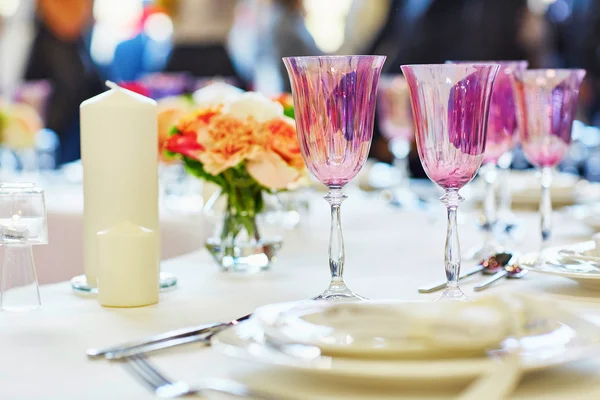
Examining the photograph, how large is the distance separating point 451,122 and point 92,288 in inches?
18.4

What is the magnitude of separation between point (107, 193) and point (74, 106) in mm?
5300

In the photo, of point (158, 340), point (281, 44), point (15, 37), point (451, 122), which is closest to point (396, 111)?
point (451, 122)

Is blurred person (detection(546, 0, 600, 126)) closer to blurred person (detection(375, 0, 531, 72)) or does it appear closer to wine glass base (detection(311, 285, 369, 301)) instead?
blurred person (detection(375, 0, 531, 72))

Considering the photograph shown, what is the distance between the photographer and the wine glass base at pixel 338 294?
1.08 meters

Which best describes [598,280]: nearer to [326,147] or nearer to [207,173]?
[326,147]

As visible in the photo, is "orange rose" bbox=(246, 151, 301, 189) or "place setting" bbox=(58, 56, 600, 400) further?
"orange rose" bbox=(246, 151, 301, 189)

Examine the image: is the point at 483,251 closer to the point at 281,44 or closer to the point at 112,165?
the point at 112,165

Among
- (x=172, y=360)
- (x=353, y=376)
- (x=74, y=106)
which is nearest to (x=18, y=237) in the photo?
(x=172, y=360)

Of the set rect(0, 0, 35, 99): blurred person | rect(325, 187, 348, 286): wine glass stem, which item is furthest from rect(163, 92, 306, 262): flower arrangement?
rect(0, 0, 35, 99): blurred person

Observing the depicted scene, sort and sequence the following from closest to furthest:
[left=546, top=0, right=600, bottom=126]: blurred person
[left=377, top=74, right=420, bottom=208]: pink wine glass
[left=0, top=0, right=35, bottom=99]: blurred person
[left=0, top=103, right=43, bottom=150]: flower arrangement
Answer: [left=377, top=74, right=420, bottom=208]: pink wine glass < [left=0, top=103, right=43, bottom=150]: flower arrangement < [left=546, top=0, right=600, bottom=126]: blurred person < [left=0, top=0, right=35, bottom=99]: blurred person

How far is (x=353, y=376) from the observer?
72 cm

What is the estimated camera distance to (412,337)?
75 cm

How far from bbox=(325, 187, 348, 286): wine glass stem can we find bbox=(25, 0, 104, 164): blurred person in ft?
16.4

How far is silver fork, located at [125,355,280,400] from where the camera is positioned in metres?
0.70
